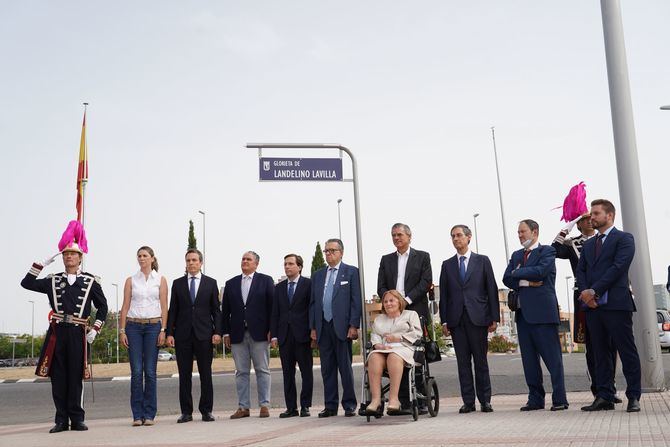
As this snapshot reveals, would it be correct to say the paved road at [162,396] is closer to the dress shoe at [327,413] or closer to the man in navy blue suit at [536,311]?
the dress shoe at [327,413]

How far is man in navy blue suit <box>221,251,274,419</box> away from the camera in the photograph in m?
10.7

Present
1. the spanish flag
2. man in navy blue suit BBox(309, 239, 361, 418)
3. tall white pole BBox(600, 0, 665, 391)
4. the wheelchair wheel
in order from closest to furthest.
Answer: the wheelchair wheel
man in navy blue suit BBox(309, 239, 361, 418)
tall white pole BBox(600, 0, 665, 391)
the spanish flag

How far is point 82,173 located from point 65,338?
10.4m

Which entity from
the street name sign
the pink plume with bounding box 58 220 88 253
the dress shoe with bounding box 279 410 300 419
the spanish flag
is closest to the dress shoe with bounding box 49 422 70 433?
the pink plume with bounding box 58 220 88 253

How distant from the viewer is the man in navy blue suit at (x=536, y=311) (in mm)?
9523

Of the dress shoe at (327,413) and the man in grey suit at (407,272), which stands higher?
the man in grey suit at (407,272)

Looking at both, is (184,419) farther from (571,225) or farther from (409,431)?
(571,225)

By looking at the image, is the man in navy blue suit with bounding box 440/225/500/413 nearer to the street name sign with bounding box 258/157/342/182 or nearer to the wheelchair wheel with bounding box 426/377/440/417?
the wheelchair wheel with bounding box 426/377/440/417

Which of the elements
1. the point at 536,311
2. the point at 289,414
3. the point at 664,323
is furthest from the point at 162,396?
the point at 664,323

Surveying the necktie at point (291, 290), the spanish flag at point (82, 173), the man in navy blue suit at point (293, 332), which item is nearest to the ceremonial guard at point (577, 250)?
the man in navy blue suit at point (293, 332)

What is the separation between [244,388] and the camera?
1077cm

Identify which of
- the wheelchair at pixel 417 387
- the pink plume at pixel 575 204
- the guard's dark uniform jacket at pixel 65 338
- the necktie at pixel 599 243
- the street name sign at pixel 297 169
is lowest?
the wheelchair at pixel 417 387

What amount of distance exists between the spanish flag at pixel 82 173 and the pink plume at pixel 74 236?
6.84 meters

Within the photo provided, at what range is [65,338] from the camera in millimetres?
9977
